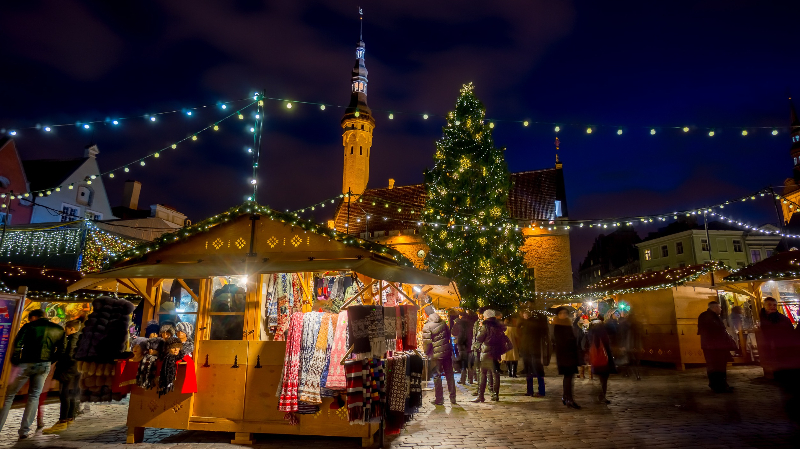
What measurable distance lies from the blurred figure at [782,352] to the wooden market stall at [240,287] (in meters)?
4.97

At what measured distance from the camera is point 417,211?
106 ft

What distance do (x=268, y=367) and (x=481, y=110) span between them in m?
19.3

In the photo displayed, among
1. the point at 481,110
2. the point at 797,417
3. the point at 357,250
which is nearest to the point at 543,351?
the point at 797,417

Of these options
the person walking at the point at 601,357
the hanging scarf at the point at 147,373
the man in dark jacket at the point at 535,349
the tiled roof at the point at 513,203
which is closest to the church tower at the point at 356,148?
the tiled roof at the point at 513,203

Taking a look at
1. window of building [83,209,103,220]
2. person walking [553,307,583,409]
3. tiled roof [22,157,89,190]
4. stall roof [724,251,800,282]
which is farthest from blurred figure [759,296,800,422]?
window of building [83,209,103,220]

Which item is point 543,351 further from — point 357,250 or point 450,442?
point 357,250

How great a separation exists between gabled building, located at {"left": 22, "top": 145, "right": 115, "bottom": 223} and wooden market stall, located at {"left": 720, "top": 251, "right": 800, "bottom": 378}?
31.2 meters

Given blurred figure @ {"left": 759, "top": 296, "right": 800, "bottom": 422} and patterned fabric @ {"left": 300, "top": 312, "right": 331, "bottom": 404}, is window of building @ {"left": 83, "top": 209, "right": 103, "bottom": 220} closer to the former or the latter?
patterned fabric @ {"left": 300, "top": 312, "right": 331, "bottom": 404}

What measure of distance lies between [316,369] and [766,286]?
1464 centimetres

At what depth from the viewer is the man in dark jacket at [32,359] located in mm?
6137

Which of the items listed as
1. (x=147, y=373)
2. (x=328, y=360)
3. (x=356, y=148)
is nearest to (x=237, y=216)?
(x=147, y=373)

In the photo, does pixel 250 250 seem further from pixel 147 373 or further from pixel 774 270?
pixel 774 270

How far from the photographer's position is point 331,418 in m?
5.82

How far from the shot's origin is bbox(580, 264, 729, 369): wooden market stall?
13648mm
